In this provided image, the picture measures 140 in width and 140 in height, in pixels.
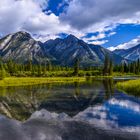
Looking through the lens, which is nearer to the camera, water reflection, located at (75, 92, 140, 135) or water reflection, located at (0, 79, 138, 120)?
water reflection, located at (75, 92, 140, 135)

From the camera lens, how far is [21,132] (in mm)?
24250

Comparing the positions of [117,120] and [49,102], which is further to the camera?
[49,102]

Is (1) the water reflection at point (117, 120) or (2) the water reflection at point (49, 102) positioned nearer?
(1) the water reflection at point (117, 120)

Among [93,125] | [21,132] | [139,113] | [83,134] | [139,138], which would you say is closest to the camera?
[139,138]

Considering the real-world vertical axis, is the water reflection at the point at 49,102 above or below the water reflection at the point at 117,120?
below

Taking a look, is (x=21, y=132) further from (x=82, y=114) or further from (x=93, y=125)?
(x=82, y=114)

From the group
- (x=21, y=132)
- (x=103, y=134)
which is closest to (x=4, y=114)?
(x=21, y=132)

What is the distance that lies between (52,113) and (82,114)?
4.09 m

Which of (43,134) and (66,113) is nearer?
(43,134)

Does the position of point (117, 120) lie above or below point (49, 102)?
above

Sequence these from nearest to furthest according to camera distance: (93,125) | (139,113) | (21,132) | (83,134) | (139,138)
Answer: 1. (139,138)
2. (83,134)
3. (21,132)
4. (93,125)
5. (139,113)

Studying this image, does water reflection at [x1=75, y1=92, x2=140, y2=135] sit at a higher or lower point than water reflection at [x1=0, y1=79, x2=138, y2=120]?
higher

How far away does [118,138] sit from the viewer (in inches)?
832

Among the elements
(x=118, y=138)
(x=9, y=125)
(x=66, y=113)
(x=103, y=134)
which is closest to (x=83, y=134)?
(x=103, y=134)
